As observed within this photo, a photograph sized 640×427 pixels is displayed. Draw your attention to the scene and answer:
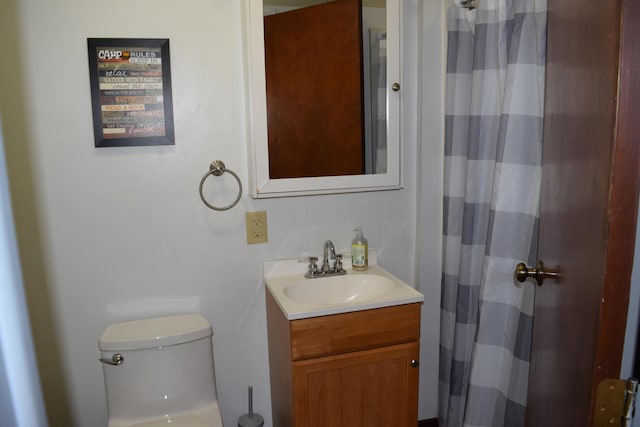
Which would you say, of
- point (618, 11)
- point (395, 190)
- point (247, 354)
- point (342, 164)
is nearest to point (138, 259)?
point (247, 354)

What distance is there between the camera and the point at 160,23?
1.59m

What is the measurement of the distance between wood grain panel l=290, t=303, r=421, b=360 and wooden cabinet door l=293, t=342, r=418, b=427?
28 millimetres

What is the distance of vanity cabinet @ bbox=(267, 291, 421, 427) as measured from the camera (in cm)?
145

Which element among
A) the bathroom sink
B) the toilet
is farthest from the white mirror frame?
the toilet

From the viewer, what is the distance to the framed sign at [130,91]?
1552 millimetres

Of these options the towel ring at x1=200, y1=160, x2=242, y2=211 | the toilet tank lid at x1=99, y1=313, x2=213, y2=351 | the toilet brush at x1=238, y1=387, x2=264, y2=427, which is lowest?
the toilet brush at x1=238, y1=387, x2=264, y2=427

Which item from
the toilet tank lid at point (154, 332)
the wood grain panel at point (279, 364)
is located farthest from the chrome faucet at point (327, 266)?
the toilet tank lid at point (154, 332)

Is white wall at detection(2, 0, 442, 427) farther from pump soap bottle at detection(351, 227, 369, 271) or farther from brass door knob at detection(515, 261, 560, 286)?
brass door knob at detection(515, 261, 560, 286)

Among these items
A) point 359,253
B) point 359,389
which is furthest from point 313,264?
point 359,389

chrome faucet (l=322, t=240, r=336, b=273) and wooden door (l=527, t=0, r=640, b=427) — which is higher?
wooden door (l=527, t=0, r=640, b=427)

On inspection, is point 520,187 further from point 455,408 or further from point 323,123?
point 455,408

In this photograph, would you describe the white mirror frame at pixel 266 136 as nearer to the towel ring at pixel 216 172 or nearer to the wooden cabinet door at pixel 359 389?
the towel ring at pixel 216 172

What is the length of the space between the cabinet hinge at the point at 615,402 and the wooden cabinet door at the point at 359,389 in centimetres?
79

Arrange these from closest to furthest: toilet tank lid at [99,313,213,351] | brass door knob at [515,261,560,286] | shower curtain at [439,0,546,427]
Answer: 1. brass door knob at [515,261,560,286]
2. shower curtain at [439,0,546,427]
3. toilet tank lid at [99,313,213,351]
